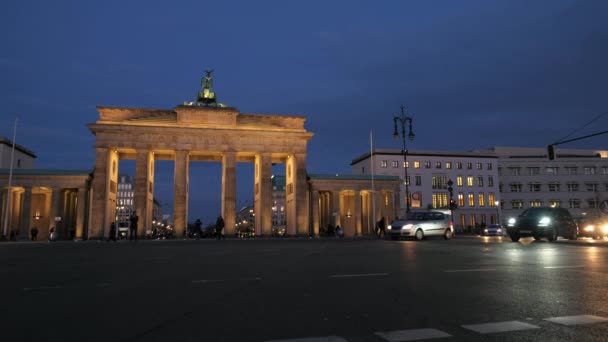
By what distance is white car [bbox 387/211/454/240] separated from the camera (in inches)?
1069

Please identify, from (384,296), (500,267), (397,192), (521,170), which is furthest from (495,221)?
(384,296)

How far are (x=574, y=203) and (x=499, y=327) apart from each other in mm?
99063

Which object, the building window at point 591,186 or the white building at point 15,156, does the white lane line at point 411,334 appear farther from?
the building window at point 591,186

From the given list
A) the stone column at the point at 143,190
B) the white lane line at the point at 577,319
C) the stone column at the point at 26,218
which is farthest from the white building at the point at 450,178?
the white lane line at the point at 577,319

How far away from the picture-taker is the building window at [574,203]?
87938 mm

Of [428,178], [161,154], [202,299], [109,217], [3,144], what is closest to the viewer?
[202,299]

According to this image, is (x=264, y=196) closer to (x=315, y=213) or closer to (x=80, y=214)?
(x=315, y=213)

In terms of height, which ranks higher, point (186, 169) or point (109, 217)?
point (186, 169)

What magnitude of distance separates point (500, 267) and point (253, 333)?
26.2ft

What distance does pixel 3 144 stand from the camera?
6462cm

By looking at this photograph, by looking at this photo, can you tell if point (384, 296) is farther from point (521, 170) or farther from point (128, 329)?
point (521, 170)

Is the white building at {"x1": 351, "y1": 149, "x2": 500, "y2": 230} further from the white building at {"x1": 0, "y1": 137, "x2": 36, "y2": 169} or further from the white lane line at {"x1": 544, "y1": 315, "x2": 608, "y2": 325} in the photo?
the white lane line at {"x1": 544, "y1": 315, "x2": 608, "y2": 325}

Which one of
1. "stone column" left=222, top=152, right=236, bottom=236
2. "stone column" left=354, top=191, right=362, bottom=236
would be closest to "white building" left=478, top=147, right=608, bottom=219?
"stone column" left=354, top=191, right=362, bottom=236

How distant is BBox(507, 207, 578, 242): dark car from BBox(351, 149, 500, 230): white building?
5257 centimetres
